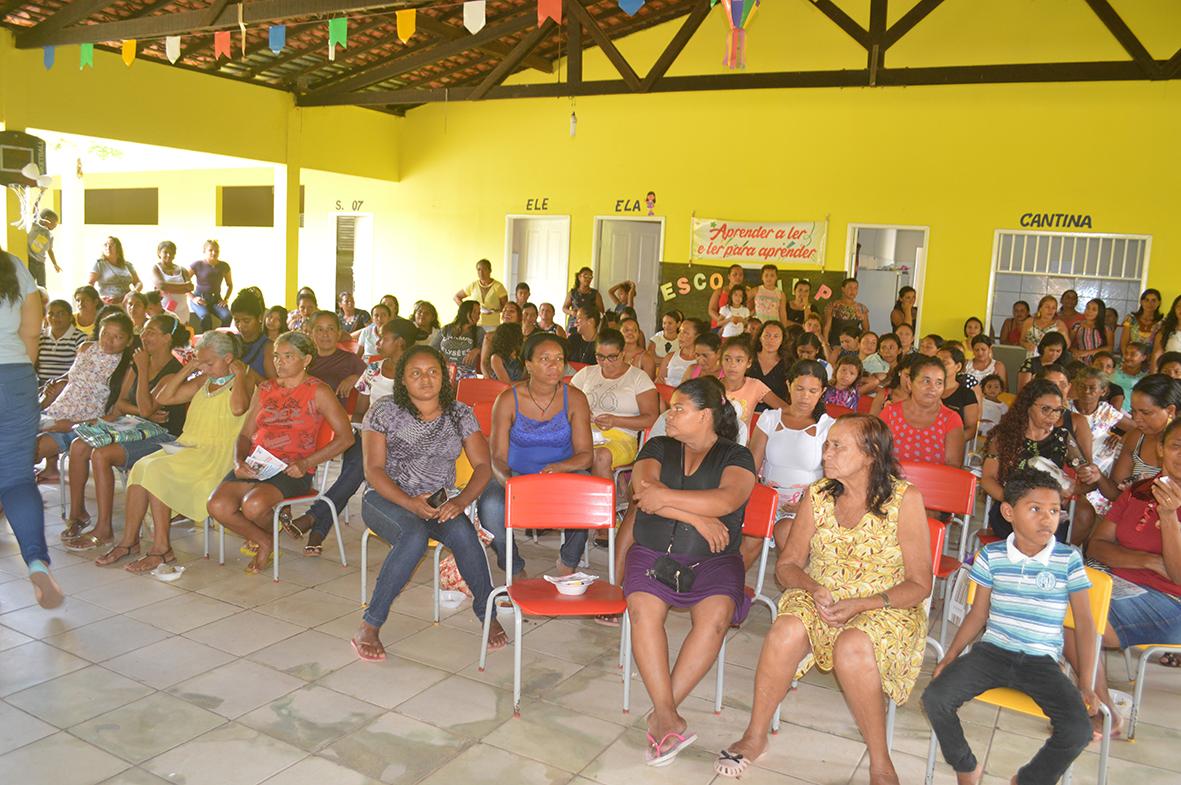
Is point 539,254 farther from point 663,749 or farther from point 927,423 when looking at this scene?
point 663,749

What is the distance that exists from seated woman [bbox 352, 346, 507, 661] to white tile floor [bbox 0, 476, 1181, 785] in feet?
1.09

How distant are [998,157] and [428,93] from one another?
6793 mm

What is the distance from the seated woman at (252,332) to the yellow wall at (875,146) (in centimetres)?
696

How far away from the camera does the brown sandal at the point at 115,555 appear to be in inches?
186

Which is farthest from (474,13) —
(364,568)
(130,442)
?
(364,568)

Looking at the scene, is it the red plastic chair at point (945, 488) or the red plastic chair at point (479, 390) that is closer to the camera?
the red plastic chair at point (945, 488)

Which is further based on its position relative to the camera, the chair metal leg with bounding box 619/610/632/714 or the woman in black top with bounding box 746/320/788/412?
the woman in black top with bounding box 746/320/788/412

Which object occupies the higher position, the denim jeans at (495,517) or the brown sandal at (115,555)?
the denim jeans at (495,517)

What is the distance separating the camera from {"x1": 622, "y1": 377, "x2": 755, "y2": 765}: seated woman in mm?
3145

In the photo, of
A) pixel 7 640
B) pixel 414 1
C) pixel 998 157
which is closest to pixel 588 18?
pixel 414 1

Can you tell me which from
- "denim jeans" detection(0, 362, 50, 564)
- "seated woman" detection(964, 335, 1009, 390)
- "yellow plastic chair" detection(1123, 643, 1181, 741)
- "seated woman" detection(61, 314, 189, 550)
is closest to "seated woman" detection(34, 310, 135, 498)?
"seated woman" detection(61, 314, 189, 550)

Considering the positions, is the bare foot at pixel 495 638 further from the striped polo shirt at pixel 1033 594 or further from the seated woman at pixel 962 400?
the seated woman at pixel 962 400

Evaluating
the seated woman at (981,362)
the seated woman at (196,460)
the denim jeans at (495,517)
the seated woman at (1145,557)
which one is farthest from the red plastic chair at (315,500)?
the seated woman at (981,362)

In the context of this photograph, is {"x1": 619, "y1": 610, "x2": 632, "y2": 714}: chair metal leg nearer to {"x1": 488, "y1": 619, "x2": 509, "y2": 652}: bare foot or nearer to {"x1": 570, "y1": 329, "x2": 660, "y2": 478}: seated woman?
{"x1": 488, "y1": 619, "x2": 509, "y2": 652}: bare foot
